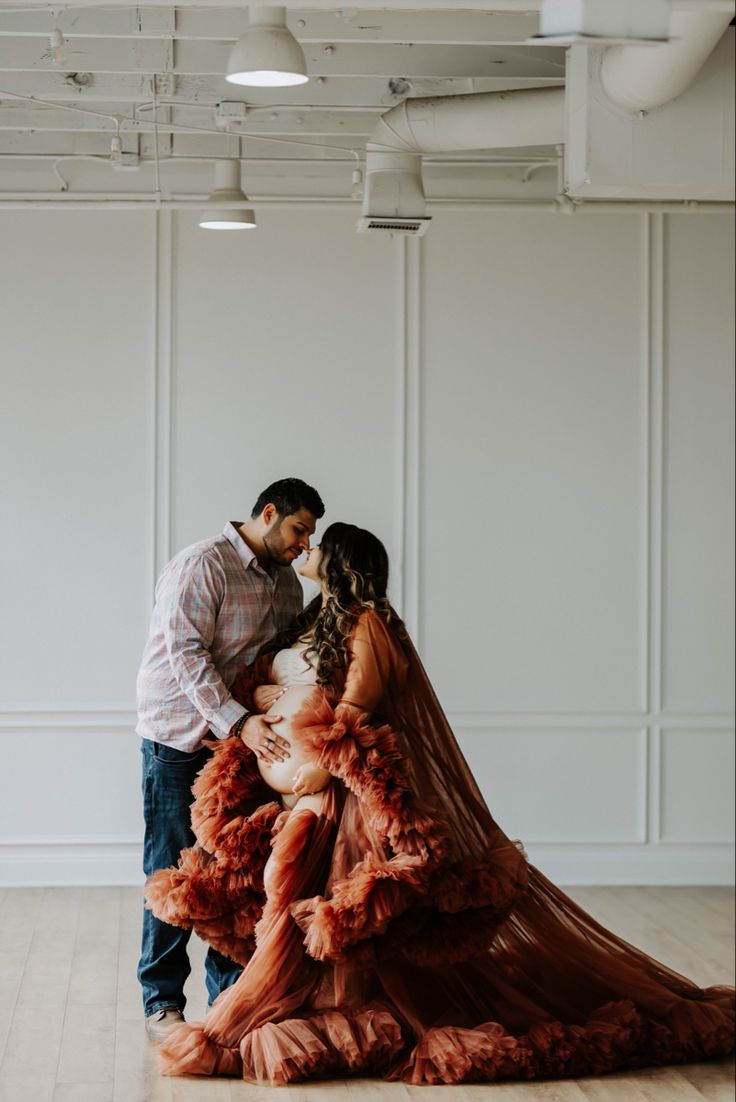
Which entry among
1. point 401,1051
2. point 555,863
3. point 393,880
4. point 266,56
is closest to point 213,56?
point 266,56

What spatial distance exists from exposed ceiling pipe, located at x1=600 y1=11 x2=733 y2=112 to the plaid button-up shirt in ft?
5.62

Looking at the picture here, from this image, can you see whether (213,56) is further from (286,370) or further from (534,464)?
(534,464)

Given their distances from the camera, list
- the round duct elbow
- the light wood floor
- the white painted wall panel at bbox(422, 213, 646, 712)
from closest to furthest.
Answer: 1. the light wood floor
2. the round duct elbow
3. the white painted wall panel at bbox(422, 213, 646, 712)

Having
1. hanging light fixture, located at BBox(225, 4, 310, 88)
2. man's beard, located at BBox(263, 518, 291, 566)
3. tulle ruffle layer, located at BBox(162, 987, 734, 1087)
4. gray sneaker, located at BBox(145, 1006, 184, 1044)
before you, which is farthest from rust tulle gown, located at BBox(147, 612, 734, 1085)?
hanging light fixture, located at BBox(225, 4, 310, 88)

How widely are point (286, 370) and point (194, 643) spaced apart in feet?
8.01

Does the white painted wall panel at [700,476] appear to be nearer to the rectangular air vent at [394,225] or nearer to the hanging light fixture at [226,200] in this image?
the rectangular air vent at [394,225]

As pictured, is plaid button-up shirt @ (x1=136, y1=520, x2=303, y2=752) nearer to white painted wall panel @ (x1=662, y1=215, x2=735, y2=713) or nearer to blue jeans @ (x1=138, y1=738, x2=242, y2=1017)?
blue jeans @ (x1=138, y1=738, x2=242, y2=1017)

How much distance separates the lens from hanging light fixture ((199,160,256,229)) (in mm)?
5496

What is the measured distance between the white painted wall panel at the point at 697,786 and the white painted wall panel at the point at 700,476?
16 centimetres

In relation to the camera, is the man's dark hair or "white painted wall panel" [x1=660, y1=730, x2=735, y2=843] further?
"white painted wall panel" [x1=660, y1=730, x2=735, y2=843]

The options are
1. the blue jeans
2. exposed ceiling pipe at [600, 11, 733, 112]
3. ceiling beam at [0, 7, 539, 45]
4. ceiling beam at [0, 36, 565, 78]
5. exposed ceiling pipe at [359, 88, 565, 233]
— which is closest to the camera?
exposed ceiling pipe at [600, 11, 733, 112]

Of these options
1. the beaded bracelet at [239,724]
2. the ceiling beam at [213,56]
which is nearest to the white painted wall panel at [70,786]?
the beaded bracelet at [239,724]

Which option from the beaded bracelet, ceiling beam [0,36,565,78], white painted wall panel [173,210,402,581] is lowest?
the beaded bracelet

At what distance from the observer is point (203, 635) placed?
428 centimetres
